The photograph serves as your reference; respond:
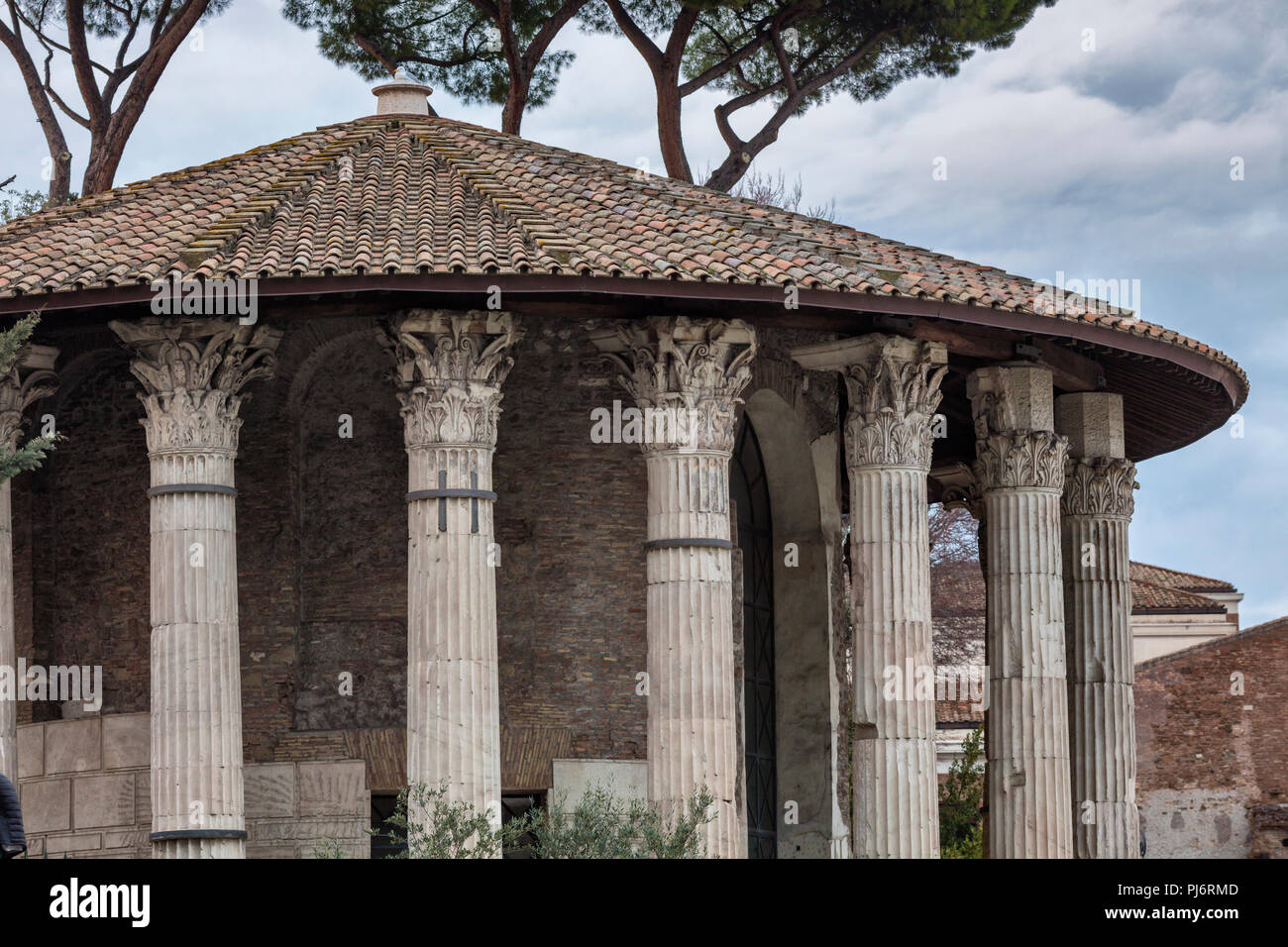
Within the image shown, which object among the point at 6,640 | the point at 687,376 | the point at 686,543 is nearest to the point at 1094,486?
the point at 687,376

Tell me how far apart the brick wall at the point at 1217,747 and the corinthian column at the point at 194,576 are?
20584 mm

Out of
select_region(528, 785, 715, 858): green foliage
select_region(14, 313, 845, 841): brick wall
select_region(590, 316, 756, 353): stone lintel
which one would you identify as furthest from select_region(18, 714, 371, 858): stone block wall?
select_region(590, 316, 756, 353): stone lintel

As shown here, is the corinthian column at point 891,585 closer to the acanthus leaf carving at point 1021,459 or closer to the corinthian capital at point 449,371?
the acanthus leaf carving at point 1021,459

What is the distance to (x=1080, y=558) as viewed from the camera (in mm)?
21078

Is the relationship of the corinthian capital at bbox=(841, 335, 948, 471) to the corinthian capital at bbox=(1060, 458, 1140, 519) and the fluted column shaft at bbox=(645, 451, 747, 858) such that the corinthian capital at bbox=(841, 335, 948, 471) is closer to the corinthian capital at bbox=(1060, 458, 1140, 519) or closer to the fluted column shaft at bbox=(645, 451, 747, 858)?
the fluted column shaft at bbox=(645, 451, 747, 858)

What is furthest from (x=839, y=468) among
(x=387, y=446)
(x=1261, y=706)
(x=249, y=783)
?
(x=1261, y=706)

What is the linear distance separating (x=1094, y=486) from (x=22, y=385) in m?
10.1

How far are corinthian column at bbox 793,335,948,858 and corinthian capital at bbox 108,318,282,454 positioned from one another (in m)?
4.72

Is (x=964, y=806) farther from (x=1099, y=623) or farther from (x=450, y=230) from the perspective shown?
(x=450, y=230)

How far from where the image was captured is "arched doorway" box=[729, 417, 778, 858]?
20953mm

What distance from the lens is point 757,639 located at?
70.4 ft

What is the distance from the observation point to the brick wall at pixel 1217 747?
1298 inches

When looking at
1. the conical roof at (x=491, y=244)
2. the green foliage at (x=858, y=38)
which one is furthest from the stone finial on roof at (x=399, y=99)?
the green foliage at (x=858, y=38)

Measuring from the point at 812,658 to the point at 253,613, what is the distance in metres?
5.89
